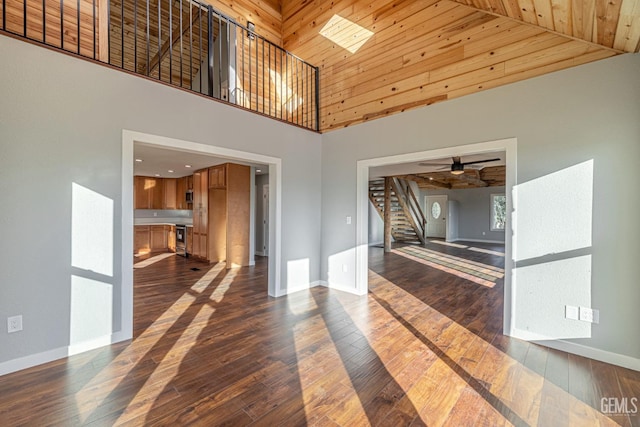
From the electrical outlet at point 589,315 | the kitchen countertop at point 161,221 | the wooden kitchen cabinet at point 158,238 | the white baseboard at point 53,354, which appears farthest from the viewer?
the wooden kitchen cabinet at point 158,238

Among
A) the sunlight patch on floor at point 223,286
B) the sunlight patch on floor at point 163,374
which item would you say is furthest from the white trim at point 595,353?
the sunlight patch on floor at point 223,286

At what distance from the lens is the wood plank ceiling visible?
2.32 metres

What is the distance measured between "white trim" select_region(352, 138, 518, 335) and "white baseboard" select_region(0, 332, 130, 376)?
3.11 m

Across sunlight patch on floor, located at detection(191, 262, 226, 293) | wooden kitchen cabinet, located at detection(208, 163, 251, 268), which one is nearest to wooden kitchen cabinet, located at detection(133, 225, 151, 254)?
wooden kitchen cabinet, located at detection(208, 163, 251, 268)

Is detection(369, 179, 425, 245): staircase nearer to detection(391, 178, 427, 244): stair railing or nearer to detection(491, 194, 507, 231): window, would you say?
detection(391, 178, 427, 244): stair railing

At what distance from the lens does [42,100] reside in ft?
7.66

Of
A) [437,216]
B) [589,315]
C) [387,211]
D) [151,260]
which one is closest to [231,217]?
[151,260]

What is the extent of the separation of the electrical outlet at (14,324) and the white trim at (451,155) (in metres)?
3.71

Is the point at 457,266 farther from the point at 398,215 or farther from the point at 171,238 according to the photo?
the point at 171,238

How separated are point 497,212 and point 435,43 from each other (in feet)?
34.7

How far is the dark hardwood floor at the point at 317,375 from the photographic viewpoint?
1.78m

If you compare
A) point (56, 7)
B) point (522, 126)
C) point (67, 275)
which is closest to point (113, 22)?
point (56, 7)

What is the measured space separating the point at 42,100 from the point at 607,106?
4845 mm

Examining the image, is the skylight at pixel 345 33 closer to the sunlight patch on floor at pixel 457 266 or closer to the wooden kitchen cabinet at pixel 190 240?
the sunlight patch on floor at pixel 457 266
